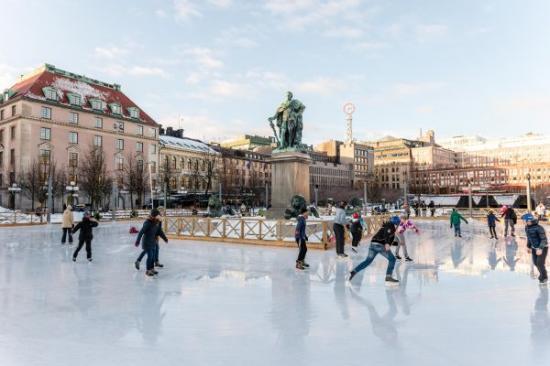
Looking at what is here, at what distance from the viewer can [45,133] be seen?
55156 mm

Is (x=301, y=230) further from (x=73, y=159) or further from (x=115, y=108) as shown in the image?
(x=115, y=108)

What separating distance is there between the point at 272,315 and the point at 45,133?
58535 mm

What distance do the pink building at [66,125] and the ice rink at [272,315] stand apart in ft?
160

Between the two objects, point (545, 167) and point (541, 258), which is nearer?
point (541, 258)

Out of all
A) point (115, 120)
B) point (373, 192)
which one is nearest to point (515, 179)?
point (373, 192)

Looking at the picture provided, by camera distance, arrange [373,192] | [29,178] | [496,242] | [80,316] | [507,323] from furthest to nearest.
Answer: [373,192], [29,178], [496,242], [80,316], [507,323]

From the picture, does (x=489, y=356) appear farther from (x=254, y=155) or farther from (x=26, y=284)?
(x=254, y=155)

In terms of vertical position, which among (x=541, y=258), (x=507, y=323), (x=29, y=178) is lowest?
(x=507, y=323)

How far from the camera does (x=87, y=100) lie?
6178cm

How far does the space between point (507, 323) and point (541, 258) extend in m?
3.58

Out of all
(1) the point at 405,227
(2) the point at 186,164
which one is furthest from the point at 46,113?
(1) the point at 405,227

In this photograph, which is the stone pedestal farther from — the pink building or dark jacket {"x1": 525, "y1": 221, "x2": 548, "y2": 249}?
the pink building

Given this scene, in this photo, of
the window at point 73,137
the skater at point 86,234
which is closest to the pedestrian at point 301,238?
the skater at point 86,234

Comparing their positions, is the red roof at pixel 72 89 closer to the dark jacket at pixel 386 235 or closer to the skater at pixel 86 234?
the skater at pixel 86 234
